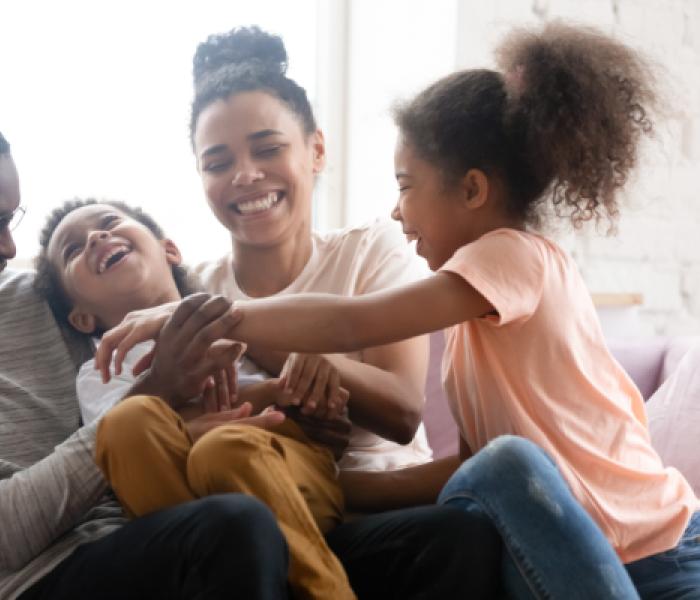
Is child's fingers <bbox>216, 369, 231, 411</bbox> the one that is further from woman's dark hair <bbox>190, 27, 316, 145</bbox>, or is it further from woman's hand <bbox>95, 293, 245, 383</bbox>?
woman's dark hair <bbox>190, 27, 316, 145</bbox>

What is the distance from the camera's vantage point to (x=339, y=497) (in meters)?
1.05

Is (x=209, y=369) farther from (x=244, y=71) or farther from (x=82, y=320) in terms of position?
(x=244, y=71)

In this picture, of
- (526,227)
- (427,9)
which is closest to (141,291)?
(526,227)

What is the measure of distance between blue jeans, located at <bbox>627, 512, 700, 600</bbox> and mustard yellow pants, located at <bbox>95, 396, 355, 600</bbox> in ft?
1.04

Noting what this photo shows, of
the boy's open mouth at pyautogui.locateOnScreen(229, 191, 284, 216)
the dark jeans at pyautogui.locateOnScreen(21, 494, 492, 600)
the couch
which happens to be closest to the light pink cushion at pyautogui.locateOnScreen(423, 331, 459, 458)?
the couch

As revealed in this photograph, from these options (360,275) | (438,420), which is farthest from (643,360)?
(360,275)

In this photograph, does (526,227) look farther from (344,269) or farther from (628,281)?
(628,281)

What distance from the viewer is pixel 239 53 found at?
133 centimetres

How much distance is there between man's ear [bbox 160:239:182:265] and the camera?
1231 mm

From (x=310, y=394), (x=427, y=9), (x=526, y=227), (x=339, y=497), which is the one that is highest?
(x=427, y=9)

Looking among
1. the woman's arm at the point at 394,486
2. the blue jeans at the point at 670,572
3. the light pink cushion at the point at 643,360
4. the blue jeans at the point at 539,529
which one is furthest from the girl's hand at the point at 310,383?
the light pink cushion at the point at 643,360

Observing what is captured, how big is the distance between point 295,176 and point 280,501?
0.53m

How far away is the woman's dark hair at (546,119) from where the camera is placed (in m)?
1.02

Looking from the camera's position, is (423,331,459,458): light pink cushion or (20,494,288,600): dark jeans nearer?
(20,494,288,600): dark jeans
